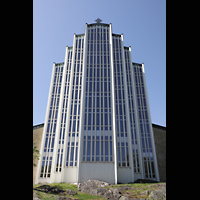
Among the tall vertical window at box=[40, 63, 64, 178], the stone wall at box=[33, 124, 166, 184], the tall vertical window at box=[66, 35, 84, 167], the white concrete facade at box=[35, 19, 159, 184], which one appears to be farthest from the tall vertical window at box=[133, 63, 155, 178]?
the tall vertical window at box=[40, 63, 64, 178]

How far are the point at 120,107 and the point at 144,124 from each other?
31.2ft

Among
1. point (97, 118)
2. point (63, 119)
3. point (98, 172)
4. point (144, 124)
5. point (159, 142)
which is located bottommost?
point (98, 172)

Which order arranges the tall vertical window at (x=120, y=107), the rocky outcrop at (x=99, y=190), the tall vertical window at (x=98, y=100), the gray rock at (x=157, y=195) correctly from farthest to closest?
the tall vertical window at (x=120, y=107), the tall vertical window at (x=98, y=100), the rocky outcrop at (x=99, y=190), the gray rock at (x=157, y=195)

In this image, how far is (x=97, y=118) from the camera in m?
41.1

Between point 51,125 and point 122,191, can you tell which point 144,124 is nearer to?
point 122,191

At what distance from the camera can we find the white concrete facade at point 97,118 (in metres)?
37.5

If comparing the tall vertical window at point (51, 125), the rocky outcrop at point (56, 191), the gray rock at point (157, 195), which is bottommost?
the rocky outcrop at point (56, 191)

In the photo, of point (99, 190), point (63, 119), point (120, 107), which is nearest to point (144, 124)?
point (120, 107)

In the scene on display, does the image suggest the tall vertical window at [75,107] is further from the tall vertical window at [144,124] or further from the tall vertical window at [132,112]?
the tall vertical window at [144,124]

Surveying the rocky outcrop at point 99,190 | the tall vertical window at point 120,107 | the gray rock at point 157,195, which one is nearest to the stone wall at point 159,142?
the tall vertical window at point 120,107
